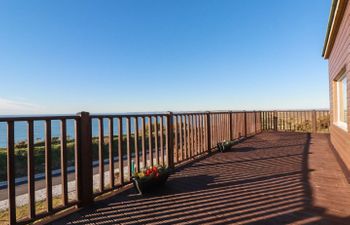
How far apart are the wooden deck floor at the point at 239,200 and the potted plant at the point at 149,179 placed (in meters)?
0.11

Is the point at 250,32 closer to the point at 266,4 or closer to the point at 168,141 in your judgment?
the point at 266,4

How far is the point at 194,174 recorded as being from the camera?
366 cm

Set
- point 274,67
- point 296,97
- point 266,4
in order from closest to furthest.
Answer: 1. point 266,4
2. point 274,67
3. point 296,97

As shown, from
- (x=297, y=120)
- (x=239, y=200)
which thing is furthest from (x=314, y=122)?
(x=239, y=200)

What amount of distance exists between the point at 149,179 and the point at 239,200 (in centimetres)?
108

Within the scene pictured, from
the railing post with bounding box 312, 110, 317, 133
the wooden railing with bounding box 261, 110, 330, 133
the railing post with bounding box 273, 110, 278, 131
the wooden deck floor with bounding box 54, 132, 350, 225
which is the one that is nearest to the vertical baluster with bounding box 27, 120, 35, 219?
the wooden deck floor with bounding box 54, 132, 350, 225

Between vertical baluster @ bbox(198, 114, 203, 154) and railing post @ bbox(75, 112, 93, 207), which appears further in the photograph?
vertical baluster @ bbox(198, 114, 203, 154)

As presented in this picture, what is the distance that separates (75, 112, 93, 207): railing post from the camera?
246 cm

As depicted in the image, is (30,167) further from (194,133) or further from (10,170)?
(194,133)

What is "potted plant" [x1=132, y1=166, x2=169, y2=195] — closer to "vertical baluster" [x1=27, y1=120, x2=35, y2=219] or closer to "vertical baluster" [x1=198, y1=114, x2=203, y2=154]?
"vertical baluster" [x1=27, y1=120, x2=35, y2=219]

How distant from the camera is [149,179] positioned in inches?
112

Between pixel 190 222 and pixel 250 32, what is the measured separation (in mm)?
13137

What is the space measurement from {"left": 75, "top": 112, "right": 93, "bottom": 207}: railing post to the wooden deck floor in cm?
15

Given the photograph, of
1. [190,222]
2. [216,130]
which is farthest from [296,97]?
[190,222]
